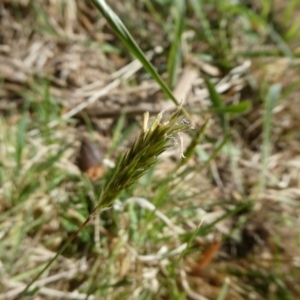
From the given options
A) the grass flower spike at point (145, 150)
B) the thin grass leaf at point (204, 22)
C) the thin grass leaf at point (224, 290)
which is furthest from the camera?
the thin grass leaf at point (204, 22)

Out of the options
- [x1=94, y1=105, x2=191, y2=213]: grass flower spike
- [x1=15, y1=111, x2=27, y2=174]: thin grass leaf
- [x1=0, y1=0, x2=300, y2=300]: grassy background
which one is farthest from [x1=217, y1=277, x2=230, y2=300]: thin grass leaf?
[x1=94, y1=105, x2=191, y2=213]: grass flower spike

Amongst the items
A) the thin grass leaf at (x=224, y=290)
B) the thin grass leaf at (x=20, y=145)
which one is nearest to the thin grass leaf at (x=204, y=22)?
the thin grass leaf at (x=20, y=145)

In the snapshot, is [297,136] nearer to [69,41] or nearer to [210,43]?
[210,43]

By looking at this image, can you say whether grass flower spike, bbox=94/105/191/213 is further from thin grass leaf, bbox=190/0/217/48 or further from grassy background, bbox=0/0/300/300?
thin grass leaf, bbox=190/0/217/48

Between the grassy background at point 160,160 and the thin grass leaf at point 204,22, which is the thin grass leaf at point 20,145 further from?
the thin grass leaf at point 204,22

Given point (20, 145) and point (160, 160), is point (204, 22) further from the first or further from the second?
point (20, 145)

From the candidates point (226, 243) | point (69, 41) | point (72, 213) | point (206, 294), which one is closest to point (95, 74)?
point (69, 41)

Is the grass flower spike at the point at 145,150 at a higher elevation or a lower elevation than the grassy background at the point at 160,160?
higher
